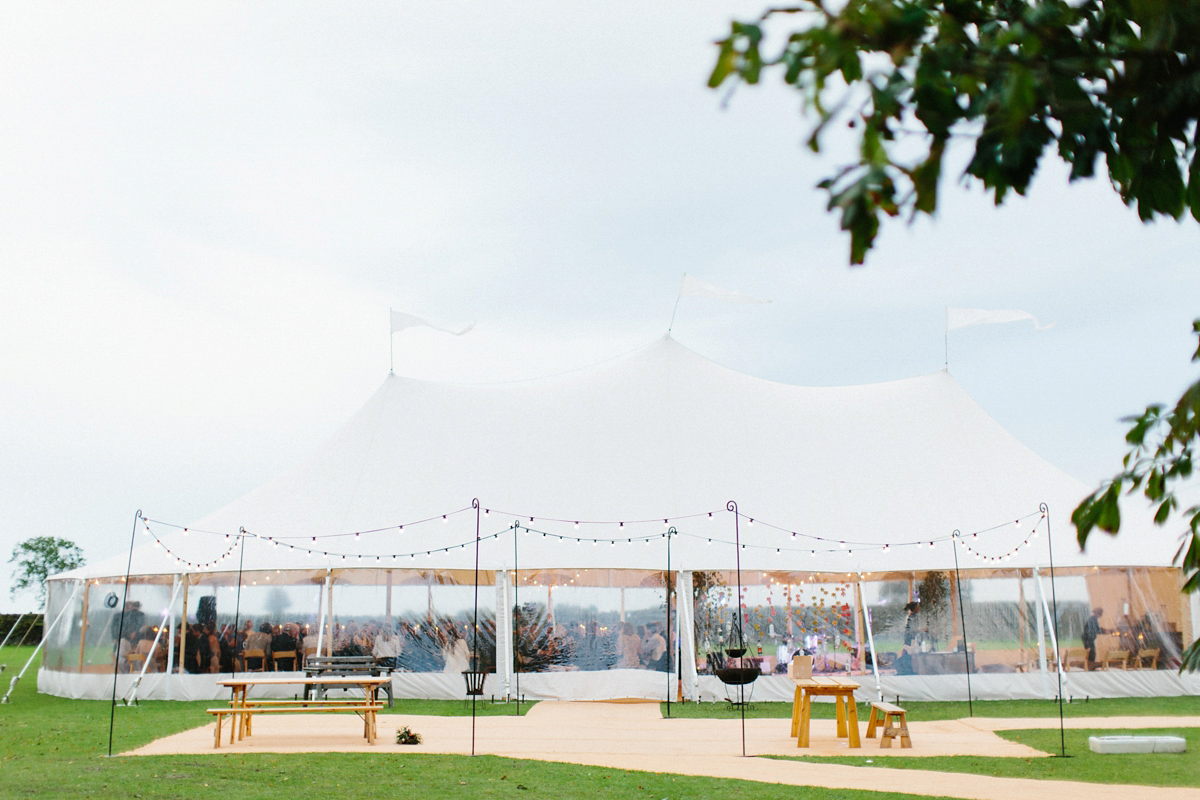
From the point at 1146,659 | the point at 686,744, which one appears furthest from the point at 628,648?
the point at 1146,659

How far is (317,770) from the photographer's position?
24.7 feet


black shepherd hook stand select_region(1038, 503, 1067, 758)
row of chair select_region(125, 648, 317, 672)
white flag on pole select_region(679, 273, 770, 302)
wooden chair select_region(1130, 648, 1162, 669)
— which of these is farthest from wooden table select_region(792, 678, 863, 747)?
white flag on pole select_region(679, 273, 770, 302)

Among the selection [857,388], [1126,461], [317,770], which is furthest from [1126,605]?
[1126,461]

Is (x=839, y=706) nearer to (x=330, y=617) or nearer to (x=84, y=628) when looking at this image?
(x=330, y=617)

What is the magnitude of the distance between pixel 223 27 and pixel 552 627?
845cm

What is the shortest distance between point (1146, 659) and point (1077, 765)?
6630 millimetres

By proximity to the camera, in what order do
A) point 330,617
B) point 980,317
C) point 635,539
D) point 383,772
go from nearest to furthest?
point 383,772, point 330,617, point 635,539, point 980,317

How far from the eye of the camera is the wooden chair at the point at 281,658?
1338 cm

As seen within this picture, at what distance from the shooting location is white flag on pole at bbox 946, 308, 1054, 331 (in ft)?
53.2

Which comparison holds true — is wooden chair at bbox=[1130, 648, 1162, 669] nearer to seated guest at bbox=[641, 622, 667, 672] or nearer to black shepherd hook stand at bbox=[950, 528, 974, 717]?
black shepherd hook stand at bbox=[950, 528, 974, 717]

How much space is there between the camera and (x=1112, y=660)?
13.3 metres

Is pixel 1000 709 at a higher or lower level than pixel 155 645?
Result: lower

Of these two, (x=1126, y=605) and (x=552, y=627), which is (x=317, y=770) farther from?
(x=1126, y=605)

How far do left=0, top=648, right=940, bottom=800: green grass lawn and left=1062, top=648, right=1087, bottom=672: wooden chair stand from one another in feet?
26.4
